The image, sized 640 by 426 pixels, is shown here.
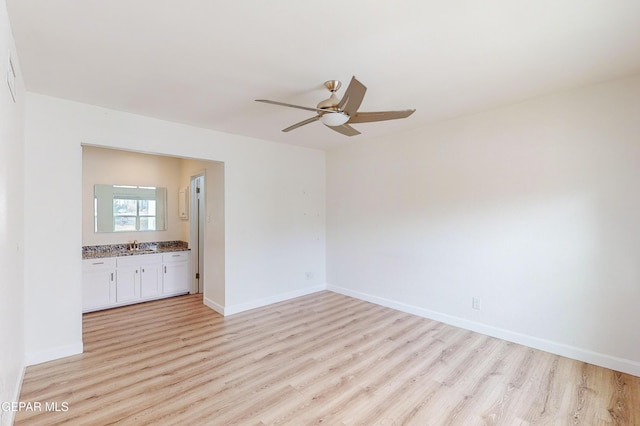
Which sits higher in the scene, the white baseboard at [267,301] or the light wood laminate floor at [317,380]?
the white baseboard at [267,301]

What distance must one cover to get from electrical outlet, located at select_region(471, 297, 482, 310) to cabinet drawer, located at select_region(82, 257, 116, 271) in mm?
4759

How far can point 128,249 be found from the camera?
4684mm

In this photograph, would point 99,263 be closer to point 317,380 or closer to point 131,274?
point 131,274

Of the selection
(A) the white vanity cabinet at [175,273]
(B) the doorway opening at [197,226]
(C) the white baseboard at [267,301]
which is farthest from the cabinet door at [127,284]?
(C) the white baseboard at [267,301]

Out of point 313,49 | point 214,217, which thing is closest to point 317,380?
point 313,49

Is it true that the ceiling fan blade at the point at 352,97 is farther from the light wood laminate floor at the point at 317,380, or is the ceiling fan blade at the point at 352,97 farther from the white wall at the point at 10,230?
the light wood laminate floor at the point at 317,380

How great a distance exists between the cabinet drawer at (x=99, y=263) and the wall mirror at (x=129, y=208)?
30.0 inches

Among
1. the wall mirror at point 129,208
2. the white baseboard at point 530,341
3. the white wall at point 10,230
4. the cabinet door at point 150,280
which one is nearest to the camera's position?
the white wall at point 10,230

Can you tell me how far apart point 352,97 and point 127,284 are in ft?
13.8

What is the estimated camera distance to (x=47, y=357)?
268 centimetres

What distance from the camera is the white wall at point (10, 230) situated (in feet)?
5.21

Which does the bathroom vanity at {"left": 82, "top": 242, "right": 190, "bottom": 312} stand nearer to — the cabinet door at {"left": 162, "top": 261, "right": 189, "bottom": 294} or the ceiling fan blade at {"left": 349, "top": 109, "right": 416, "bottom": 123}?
the cabinet door at {"left": 162, "top": 261, "right": 189, "bottom": 294}

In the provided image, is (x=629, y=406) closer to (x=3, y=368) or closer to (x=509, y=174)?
(x=509, y=174)

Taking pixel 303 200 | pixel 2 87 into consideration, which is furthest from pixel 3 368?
pixel 303 200
